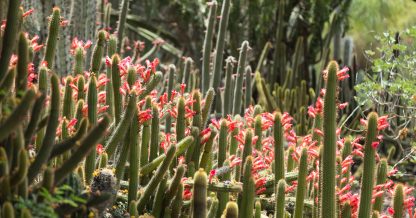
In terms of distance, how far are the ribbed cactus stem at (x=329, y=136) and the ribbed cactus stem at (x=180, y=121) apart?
2.79ft

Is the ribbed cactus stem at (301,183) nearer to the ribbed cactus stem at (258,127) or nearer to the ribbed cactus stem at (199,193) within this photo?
the ribbed cactus stem at (258,127)

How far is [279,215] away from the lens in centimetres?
375

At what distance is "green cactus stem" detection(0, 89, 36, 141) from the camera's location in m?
2.47

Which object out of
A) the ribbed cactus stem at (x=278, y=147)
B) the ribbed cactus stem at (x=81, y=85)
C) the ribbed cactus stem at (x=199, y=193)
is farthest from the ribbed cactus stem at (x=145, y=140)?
the ribbed cactus stem at (x=199, y=193)

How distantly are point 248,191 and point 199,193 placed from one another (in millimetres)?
552

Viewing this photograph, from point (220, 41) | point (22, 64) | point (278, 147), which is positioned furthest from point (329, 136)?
point (220, 41)

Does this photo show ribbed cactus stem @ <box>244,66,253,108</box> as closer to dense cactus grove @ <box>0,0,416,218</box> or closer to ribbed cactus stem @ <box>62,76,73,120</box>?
dense cactus grove @ <box>0,0,416,218</box>

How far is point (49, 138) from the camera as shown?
2.69 metres

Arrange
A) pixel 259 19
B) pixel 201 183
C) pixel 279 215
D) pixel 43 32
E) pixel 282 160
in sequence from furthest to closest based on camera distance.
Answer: pixel 259 19, pixel 43 32, pixel 282 160, pixel 279 215, pixel 201 183

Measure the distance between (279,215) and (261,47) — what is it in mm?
8166

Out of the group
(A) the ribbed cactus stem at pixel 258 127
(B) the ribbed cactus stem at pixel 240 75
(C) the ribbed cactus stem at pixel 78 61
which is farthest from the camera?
(B) the ribbed cactus stem at pixel 240 75

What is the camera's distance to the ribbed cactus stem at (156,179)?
3570mm

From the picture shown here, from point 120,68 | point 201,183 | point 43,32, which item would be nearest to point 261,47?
point 43,32

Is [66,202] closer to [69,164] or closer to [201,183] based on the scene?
[69,164]
